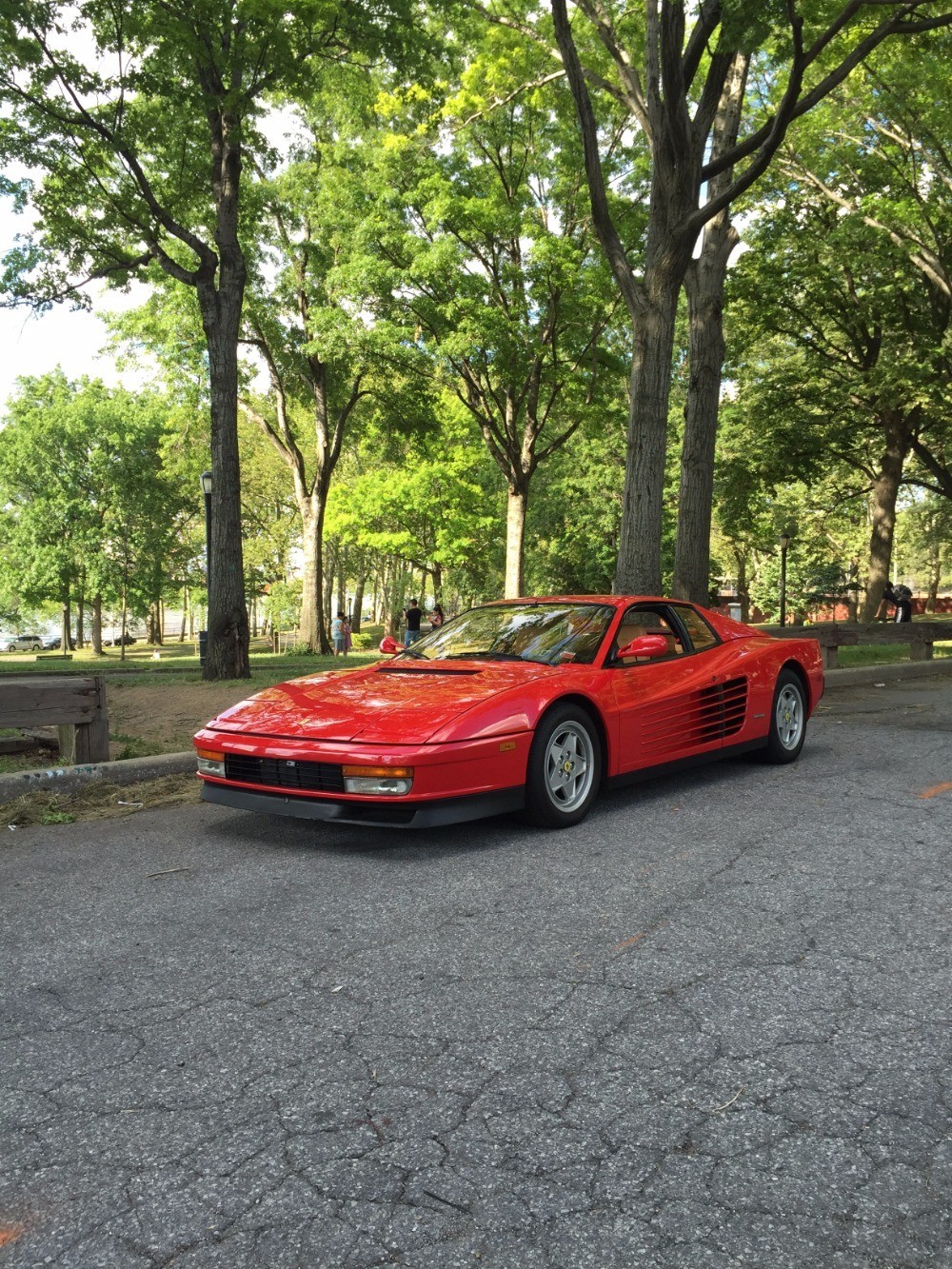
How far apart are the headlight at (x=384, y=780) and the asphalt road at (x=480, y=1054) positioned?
37cm

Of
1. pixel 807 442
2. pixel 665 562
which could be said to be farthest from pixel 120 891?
pixel 665 562

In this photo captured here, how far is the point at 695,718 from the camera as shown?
6.29 metres

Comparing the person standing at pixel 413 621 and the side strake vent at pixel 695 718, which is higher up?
the person standing at pixel 413 621

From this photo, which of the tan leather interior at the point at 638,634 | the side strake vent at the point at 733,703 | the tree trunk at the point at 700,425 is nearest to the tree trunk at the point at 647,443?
the tree trunk at the point at 700,425

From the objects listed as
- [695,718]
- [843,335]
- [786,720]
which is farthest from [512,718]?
[843,335]

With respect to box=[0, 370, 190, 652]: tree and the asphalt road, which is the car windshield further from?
box=[0, 370, 190, 652]: tree

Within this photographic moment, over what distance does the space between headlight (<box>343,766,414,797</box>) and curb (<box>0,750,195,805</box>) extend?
2.63 m

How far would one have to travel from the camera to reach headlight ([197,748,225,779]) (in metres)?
5.31

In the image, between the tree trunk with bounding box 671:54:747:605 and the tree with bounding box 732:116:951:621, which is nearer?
the tree trunk with bounding box 671:54:747:605

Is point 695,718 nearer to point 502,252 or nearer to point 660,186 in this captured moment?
point 660,186

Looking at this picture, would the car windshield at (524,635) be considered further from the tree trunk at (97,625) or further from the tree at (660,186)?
the tree trunk at (97,625)

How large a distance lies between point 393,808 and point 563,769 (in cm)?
110

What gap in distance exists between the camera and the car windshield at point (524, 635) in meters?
5.99

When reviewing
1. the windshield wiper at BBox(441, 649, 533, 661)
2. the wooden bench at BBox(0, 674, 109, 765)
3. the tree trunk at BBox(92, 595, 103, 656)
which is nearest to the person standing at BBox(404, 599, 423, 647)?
the wooden bench at BBox(0, 674, 109, 765)
